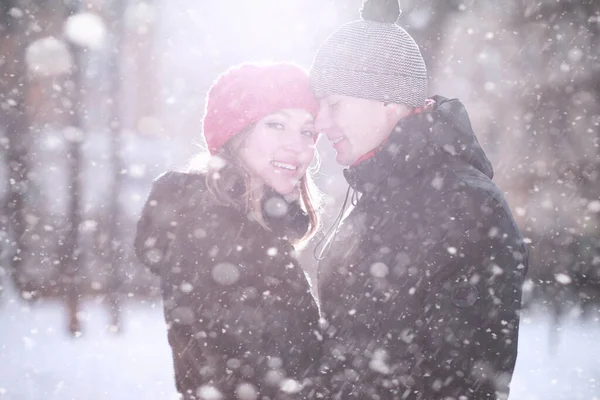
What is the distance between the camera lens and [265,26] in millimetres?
13680

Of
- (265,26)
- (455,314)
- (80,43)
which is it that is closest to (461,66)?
(265,26)

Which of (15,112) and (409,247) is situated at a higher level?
(409,247)

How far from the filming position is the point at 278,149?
8.04ft

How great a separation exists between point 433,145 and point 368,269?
25.1 inches

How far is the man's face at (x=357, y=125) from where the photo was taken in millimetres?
2402

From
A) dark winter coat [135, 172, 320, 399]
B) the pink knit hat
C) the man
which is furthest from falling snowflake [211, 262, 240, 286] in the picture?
the pink knit hat

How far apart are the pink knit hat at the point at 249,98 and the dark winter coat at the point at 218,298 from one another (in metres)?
0.44

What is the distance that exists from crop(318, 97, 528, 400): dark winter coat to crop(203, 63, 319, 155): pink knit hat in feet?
1.80

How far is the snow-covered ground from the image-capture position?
15.7ft

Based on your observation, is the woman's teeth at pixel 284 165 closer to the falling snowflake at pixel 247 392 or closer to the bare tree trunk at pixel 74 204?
the falling snowflake at pixel 247 392

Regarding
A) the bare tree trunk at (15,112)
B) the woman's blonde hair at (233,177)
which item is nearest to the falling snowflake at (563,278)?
the woman's blonde hair at (233,177)

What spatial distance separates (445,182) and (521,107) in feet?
34.8

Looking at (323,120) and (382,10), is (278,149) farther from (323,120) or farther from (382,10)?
(382,10)

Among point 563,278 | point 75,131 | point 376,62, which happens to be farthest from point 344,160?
point 75,131
